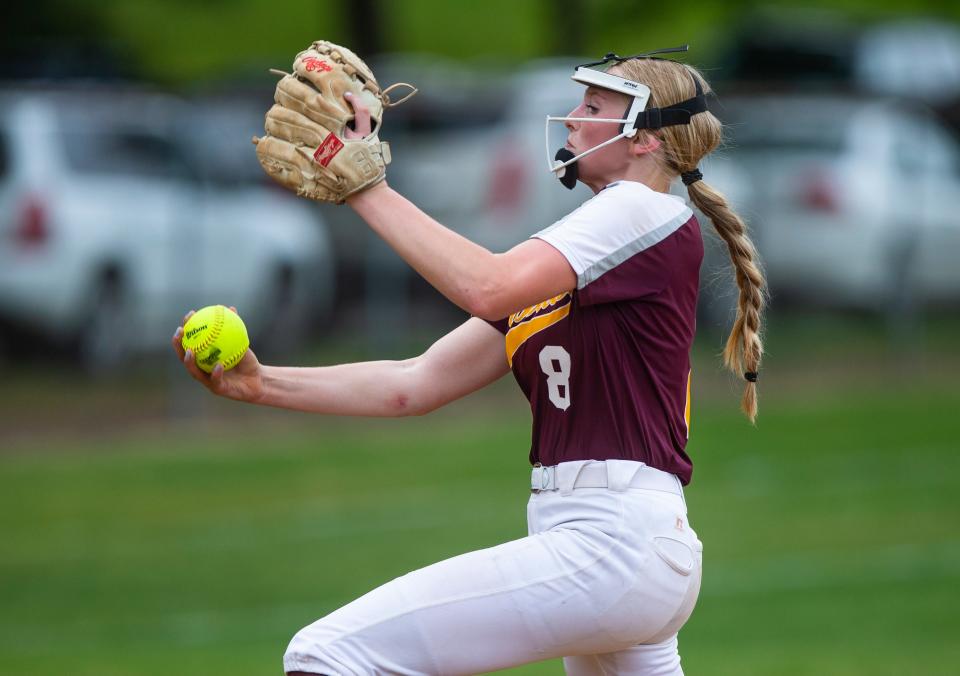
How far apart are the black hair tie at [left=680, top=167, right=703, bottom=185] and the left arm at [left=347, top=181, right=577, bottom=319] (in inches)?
25.5

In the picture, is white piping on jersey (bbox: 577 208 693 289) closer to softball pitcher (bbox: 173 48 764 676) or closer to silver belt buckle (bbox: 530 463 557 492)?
softball pitcher (bbox: 173 48 764 676)

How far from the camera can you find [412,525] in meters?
11.8

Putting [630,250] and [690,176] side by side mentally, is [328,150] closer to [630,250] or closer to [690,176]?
Result: [630,250]

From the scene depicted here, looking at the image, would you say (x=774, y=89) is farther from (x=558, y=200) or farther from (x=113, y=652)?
(x=113, y=652)

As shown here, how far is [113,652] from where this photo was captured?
8.67 meters

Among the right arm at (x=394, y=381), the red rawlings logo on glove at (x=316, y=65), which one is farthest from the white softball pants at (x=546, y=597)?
the red rawlings logo on glove at (x=316, y=65)

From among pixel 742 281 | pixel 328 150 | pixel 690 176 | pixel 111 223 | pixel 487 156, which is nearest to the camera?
pixel 328 150

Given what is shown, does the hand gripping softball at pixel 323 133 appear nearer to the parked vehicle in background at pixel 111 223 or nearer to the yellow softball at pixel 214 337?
the yellow softball at pixel 214 337

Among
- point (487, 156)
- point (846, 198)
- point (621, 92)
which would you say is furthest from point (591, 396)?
point (846, 198)

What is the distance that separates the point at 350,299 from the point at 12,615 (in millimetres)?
7012

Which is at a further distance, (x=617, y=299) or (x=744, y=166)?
(x=744, y=166)

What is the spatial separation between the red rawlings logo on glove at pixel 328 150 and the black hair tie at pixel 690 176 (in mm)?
1012

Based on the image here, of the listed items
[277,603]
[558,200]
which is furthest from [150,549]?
[558,200]

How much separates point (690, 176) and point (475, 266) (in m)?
0.89
